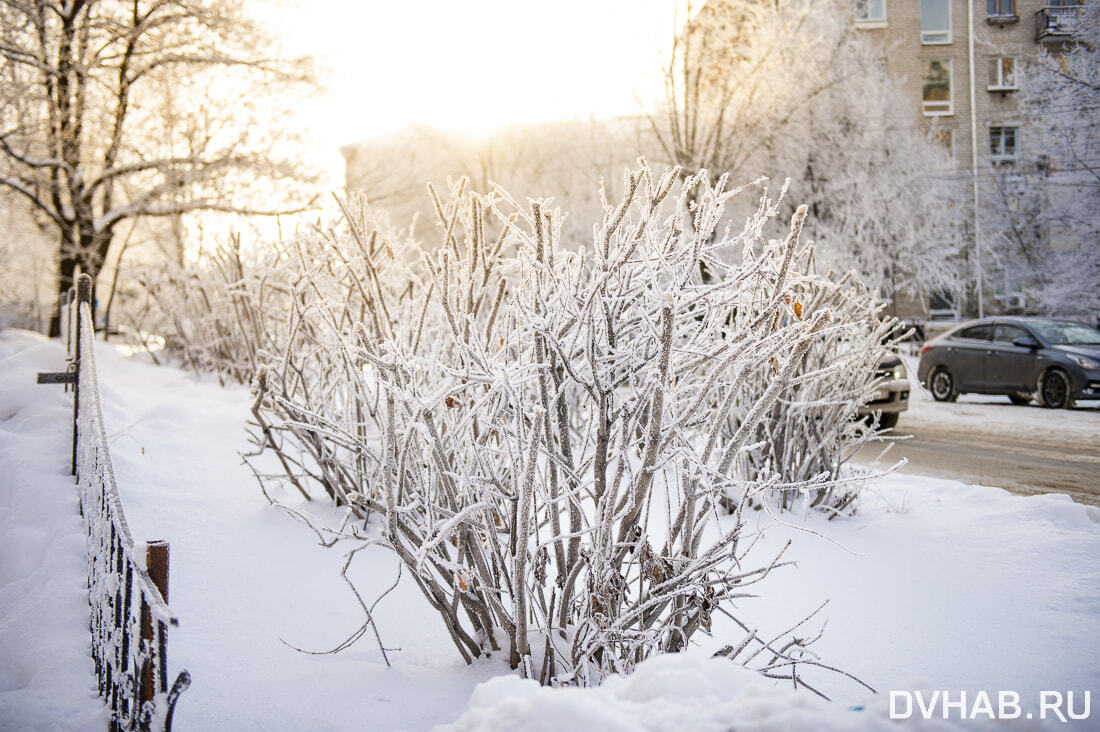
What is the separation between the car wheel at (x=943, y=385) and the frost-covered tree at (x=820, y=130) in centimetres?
449

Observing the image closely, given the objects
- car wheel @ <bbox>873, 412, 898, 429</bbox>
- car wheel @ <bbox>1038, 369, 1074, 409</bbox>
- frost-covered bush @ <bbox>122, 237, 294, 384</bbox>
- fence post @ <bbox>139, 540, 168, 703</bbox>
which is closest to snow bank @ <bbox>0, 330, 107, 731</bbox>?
fence post @ <bbox>139, 540, 168, 703</bbox>

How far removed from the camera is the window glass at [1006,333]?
1210cm

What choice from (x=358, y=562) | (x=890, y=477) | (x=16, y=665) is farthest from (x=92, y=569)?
(x=890, y=477)

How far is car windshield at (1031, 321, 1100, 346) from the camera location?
11453mm

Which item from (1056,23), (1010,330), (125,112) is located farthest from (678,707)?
(1056,23)

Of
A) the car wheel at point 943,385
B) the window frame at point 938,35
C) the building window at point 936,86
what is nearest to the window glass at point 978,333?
the car wheel at point 943,385

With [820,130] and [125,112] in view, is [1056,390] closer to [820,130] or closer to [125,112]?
[820,130]

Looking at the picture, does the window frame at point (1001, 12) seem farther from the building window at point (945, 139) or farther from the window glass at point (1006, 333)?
the window glass at point (1006, 333)

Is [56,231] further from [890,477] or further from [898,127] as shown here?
[898,127]

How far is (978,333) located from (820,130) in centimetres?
1015

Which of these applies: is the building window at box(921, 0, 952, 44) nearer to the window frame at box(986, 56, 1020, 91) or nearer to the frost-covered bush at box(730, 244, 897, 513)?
the window frame at box(986, 56, 1020, 91)

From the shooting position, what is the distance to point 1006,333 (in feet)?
40.6

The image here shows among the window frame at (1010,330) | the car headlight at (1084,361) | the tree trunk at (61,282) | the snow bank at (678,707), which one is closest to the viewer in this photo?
the snow bank at (678,707)

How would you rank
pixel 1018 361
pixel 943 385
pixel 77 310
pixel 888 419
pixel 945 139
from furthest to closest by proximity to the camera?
pixel 945 139
pixel 943 385
pixel 1018 361
pixel 888 419
pixel 77 310
